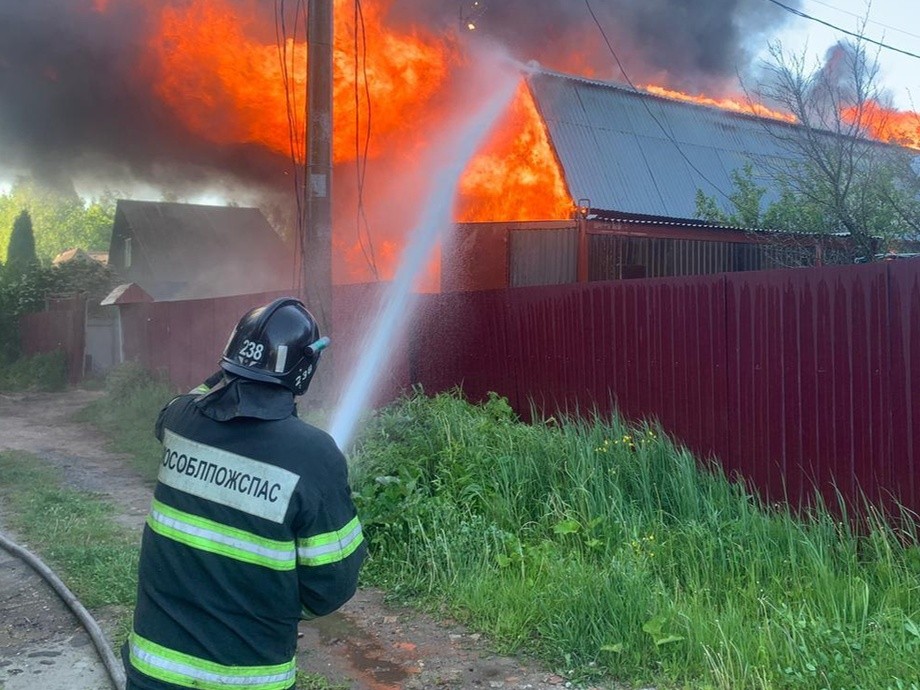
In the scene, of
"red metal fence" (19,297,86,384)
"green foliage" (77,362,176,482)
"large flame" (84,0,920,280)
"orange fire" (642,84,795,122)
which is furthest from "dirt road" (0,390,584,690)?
"red metal fence" (19,297,86,384)

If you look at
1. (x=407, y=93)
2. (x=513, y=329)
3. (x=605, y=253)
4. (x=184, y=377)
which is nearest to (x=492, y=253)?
(x=605, y=253)

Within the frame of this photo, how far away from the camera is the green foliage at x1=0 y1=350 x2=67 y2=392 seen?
2061 centimetres

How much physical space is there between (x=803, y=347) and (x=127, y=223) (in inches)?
1239

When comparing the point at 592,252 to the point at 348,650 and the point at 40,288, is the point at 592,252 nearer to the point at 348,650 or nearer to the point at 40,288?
the point at 348,650

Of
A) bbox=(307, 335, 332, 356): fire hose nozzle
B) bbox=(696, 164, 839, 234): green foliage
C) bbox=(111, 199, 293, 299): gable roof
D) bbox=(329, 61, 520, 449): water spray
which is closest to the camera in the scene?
bbox=(307, 335, 332, 356): fire hose nozzle

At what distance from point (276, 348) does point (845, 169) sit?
8094 millimetres

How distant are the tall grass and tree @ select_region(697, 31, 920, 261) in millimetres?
3944

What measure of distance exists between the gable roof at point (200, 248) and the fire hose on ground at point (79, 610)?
22861 millimetres

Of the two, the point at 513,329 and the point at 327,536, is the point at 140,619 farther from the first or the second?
the point at 513,329

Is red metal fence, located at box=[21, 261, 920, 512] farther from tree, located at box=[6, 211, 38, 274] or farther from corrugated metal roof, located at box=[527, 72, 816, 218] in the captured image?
tree, located at box=[6, 211, 38, 274]

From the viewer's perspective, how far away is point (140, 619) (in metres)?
2.22

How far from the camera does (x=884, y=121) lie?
1029cm

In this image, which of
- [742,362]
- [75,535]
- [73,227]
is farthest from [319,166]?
[73,227]

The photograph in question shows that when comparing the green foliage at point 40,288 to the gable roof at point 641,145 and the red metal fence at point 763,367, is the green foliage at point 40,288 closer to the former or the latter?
the gable roof at point 641,145
